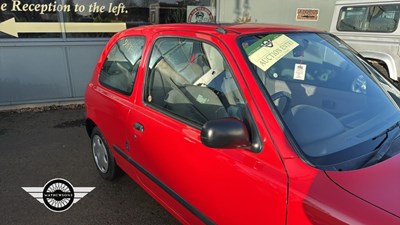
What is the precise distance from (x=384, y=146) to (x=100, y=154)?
2.68 m

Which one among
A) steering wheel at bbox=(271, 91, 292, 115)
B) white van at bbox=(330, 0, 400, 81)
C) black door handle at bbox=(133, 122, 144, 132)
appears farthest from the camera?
white van at bbox=(330, 0, 400, 81)

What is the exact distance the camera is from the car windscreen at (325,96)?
1.56m

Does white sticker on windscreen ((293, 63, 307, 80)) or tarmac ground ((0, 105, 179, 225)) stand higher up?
white sticker on windscreen ((293, 63, 307, 80))

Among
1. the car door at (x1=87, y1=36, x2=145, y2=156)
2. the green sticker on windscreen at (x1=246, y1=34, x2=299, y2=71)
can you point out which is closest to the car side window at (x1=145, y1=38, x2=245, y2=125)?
the green sticker on windscreen at (x1=246, y1=34, x2=299, y2=71)

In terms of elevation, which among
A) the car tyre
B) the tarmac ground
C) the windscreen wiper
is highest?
the windscreen wiper

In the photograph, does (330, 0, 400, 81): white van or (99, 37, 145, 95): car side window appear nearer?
(99, 37, 145, 95): car side window

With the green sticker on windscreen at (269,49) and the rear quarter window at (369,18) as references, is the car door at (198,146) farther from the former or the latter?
the rear quarter window at (369,18)

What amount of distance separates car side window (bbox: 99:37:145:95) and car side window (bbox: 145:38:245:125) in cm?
27

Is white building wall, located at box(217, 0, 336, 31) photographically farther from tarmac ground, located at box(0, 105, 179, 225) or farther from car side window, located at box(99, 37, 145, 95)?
car side window, located at box(99, 37, 145, 95)

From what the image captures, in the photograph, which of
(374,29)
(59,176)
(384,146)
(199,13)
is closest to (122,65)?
(59,176)

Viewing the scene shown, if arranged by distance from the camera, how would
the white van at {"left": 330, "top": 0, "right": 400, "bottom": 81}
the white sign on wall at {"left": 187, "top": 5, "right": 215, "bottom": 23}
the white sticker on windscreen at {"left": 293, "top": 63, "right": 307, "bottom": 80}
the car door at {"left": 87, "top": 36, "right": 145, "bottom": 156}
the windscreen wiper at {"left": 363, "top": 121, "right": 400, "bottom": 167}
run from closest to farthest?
the windscreen wiper at {"left": 363, "top": 121, "right": 400, "bottom": 167}, the white sticker on windscreen at {"left": 293, "top": 63, "right": 307, "bottom": 80}, the car door at {"left": 87, "top": 36, "right": 145, "bottom": 156}, the white van at {"left": 330, "top": 0, "right": 400, "bottom": 81}, the white sign on wall at {"left": 187, "top": 5, "right": 215, "bottom": 23}

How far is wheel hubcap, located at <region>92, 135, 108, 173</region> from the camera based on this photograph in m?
3.26

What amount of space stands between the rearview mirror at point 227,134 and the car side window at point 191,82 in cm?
19

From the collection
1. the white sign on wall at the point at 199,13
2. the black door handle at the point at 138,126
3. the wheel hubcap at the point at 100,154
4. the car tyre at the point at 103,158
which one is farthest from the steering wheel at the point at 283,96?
the white sign on wall at the point at 199,13
